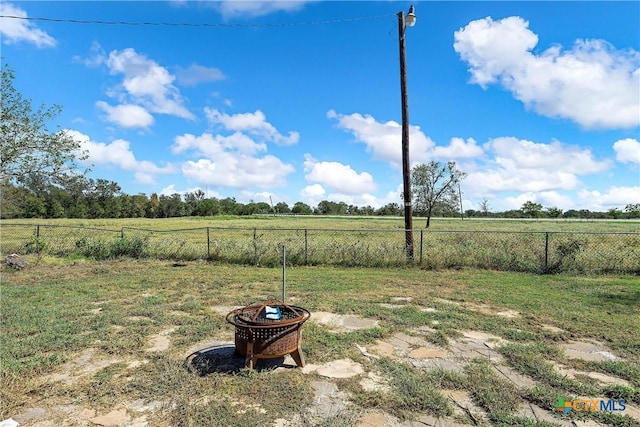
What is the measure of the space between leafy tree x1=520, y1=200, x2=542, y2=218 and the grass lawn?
63.8 meters

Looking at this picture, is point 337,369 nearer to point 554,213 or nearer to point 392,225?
point 392,225

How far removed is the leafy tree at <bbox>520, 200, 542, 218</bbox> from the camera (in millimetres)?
62750

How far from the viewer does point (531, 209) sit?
63812 millimetres

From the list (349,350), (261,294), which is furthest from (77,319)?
(349,350)

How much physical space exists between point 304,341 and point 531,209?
71.3m

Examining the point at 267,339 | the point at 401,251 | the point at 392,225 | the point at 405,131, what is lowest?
the point at 392,225

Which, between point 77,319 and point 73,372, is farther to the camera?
point 77,319

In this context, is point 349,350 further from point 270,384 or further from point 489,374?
point 489,374

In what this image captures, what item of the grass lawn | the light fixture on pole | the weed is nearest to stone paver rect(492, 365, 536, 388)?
the grass lawn

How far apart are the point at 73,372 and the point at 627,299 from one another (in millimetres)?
7711

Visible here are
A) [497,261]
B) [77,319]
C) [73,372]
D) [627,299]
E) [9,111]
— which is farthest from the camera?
[9,111]

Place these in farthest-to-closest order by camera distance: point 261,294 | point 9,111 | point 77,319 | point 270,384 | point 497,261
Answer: point 9,111, point 497,261, point 261,294, point 77,319, point 270,384

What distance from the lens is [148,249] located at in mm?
10398

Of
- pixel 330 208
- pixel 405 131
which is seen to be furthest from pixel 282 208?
pixel 405 131
